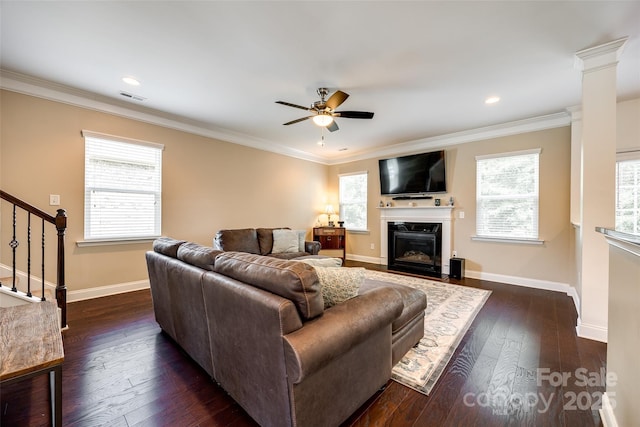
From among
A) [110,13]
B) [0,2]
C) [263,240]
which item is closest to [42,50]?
[0,2]

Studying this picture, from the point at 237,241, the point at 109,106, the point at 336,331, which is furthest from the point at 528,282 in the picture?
the point at 109,106

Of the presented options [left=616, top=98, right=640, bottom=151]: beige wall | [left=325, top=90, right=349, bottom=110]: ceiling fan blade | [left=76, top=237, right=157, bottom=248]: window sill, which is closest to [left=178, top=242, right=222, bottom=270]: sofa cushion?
[left=325, top=90, right=349, bottom=110]: ceiling fan blade

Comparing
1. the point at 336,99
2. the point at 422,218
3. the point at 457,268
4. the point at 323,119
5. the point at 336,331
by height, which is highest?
the point at 336,99

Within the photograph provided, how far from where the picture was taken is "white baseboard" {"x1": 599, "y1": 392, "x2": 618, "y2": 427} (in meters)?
1.33

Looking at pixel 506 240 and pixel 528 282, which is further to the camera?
pixel 506 240

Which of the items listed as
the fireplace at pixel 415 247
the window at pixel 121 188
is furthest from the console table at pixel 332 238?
the window at pixel 121 188

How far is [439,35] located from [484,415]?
9.44 feet

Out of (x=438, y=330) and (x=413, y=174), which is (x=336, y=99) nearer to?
(x=438, y=330)

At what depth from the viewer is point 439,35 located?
221 cm

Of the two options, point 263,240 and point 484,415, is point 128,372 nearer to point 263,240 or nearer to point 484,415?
point 484,415

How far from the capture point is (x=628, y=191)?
11.0 ft

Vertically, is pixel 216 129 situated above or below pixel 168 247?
above

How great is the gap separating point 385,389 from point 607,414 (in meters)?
1.21

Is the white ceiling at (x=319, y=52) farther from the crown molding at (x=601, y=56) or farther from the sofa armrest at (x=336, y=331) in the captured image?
the sofa armrest at (x=336, y=331)
